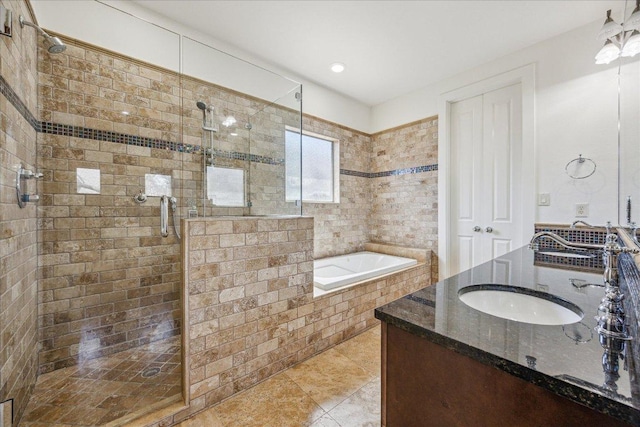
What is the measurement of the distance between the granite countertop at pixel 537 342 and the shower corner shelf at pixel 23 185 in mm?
2044


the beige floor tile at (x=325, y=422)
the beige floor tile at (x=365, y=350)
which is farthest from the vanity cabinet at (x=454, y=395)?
the beige floor tile at (x=365, y=350)

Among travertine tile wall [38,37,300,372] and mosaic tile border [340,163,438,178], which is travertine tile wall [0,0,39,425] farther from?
mosaic tile border [340,163,438,178]

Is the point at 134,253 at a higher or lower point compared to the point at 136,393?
higher

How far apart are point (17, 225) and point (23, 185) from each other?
258 millimetres

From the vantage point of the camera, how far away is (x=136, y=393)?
1.66 meters

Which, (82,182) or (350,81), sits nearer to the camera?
(82,182)

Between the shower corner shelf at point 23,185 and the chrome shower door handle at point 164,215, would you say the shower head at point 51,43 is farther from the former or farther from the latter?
the chrome shower door handle at point 164,215

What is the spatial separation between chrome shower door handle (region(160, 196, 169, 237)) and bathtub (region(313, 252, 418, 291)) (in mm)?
A: 1475

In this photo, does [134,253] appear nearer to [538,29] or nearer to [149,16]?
[149,16]

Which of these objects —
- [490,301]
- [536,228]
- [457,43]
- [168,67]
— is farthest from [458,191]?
[168,67]

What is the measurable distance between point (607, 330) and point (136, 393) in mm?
2253

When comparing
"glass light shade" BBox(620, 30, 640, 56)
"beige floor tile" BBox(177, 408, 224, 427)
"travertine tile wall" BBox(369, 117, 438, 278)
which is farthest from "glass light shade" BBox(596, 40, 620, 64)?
"beige floor tile" BBox(177, 408, 224, 427)

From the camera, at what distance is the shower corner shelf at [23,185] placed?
4.95 feet

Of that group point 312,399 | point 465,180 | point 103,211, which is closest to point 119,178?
point 103,211
